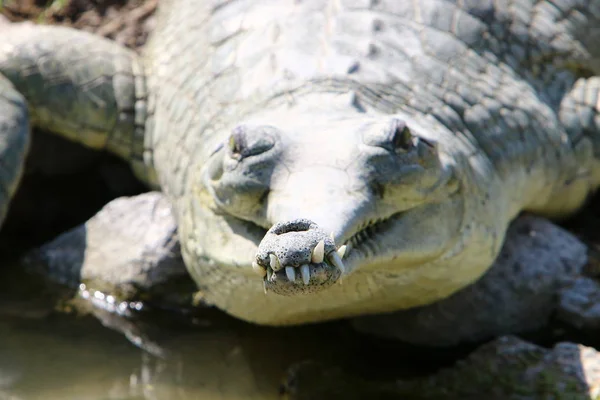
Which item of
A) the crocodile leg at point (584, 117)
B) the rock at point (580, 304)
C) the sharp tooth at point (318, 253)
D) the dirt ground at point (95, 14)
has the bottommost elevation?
the dirt ground at point (95, 14)

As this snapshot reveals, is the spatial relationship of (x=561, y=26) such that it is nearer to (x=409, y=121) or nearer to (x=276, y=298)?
(x=409, y=121)

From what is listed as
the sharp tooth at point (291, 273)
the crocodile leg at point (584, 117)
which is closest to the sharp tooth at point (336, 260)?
the sharp tooth at point (291, 273)

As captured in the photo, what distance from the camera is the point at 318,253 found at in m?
2.65

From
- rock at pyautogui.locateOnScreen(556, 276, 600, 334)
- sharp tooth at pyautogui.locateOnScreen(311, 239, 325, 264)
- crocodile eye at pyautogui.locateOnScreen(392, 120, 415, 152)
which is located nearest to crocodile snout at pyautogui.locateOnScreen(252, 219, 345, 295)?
sharp tooth at pyautogui.locateOnScreen(311, 239, 325, 264)

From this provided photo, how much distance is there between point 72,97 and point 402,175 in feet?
6.93

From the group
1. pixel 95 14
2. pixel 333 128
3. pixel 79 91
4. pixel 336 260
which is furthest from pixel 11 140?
pixel 336 260

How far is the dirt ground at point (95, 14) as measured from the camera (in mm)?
5766

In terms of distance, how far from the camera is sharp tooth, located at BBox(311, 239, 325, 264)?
2650mm

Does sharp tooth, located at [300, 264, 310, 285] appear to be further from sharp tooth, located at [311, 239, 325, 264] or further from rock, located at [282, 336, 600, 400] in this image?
rock, located at [282, 336, 600, 400]

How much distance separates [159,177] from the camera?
4.62 meters

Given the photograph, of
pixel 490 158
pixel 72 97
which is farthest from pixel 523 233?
pixel 72 97

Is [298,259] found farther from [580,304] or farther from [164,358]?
[580,304]

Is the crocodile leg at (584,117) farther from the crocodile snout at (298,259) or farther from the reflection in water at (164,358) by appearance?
the crocodile snout at (298,259)

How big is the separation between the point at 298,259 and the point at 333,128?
0.84 meters
